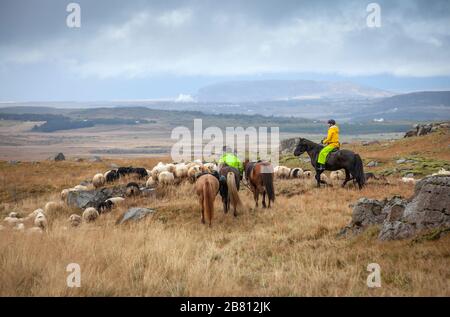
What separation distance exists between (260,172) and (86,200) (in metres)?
8.51

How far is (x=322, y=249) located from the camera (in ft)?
31.1

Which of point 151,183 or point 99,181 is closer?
point 151,183

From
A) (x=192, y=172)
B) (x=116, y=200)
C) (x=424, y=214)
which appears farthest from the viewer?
(x=192, y=172)

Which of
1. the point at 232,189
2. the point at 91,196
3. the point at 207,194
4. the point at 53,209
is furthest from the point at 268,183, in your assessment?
the point at 53,209

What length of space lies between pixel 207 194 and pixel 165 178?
8222mm

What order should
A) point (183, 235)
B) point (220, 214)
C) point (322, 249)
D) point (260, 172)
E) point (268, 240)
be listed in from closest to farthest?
point (322, 249) < point (268, 240) < point (183, 235) < point (220, 214) < point (260, 172)

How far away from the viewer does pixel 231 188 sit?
47.7 ft

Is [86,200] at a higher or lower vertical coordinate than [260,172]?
lower

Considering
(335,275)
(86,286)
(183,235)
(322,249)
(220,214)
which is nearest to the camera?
(86,286)

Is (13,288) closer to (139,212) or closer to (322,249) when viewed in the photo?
(322,249)

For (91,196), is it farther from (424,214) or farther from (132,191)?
(424,214)

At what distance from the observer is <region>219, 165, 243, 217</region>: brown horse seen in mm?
14562
